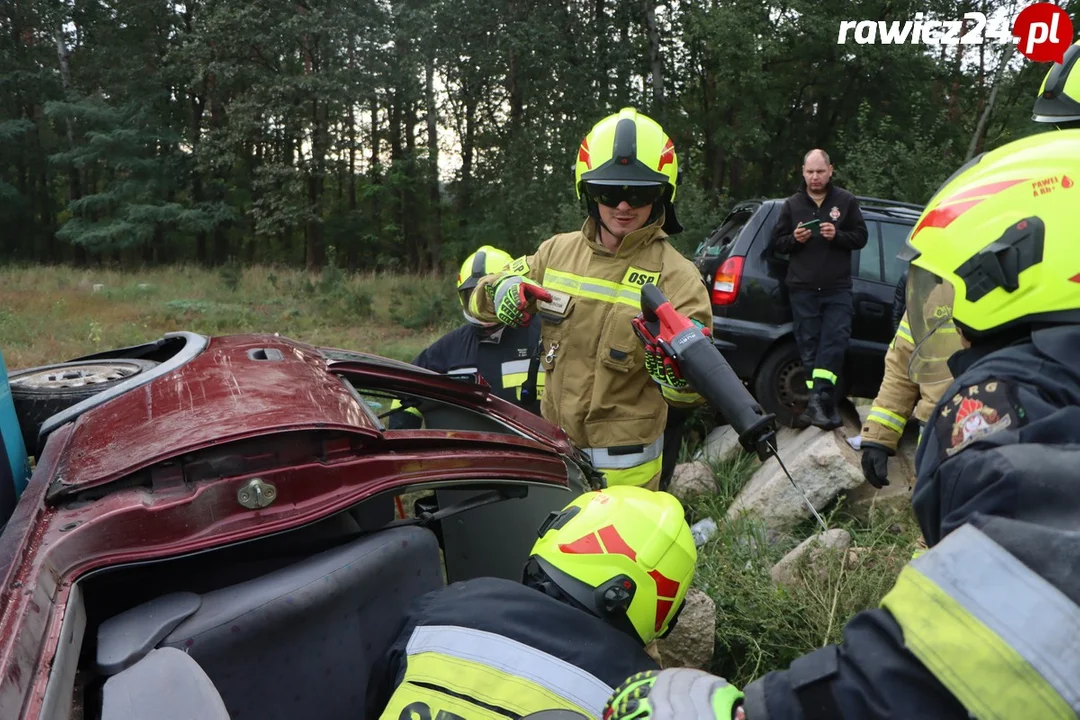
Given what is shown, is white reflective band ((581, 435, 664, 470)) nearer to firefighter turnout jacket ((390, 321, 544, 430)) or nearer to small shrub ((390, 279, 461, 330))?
firefighter turnout jacket ((390, 321, 544, 430))

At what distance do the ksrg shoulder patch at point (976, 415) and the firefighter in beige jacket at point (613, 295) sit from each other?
1519mm

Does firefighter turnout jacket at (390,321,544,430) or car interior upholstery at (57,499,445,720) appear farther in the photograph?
firefighter turnout jacket at (390,321,544,430)

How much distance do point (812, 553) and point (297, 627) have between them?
2398mm

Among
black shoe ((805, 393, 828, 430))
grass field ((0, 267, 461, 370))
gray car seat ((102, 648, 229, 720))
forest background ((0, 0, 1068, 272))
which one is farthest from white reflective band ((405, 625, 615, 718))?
forest background ((0, 0, 1068, 272))

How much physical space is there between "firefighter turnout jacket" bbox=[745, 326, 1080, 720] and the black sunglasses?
1.78 meters

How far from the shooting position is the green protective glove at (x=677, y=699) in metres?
1.14

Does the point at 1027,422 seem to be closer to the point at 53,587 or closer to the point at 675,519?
the point at 675,519

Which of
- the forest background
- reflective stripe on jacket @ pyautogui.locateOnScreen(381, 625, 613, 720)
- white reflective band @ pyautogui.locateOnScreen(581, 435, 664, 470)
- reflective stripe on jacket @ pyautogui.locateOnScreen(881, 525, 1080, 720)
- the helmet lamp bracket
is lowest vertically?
white reflective band @ pyautogui.locateOnScreen(581, 435, 664, 470)

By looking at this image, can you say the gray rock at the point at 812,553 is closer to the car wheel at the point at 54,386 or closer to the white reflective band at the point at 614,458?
the white reflective band at the point at 614,458

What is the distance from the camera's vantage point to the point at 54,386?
85.5 inches

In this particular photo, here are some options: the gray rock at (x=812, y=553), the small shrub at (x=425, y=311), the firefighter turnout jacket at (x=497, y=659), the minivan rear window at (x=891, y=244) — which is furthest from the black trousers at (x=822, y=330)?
the small shrub at (x=425, y=311)

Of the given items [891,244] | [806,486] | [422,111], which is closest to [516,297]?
[806,486]

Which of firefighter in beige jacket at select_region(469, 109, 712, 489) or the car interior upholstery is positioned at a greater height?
firefighter in beige jacket at select_region(469, 109, 712, 489)

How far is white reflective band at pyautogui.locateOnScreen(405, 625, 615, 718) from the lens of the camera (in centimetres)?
141
